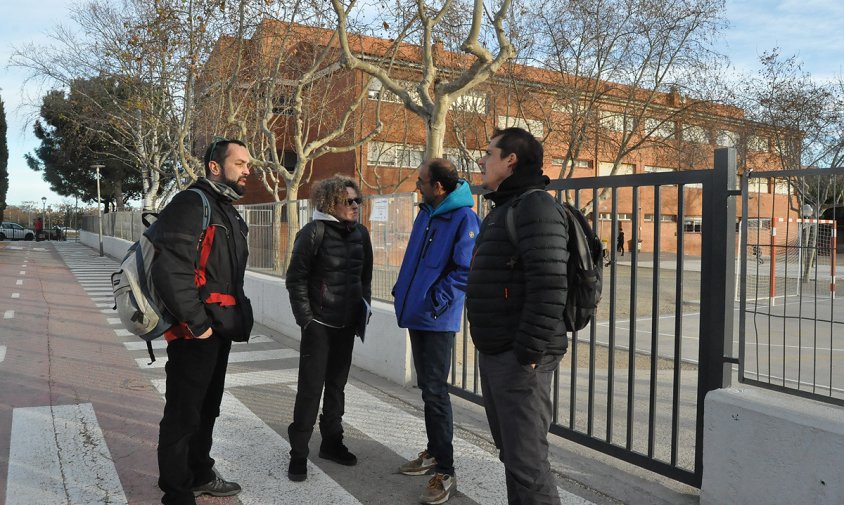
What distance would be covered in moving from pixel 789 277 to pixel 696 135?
21607 millimetres

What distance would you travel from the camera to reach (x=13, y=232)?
51.9 m

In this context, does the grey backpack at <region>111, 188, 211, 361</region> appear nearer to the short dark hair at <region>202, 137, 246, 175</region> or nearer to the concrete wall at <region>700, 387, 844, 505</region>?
the short dark hair at <region>202, 137, 246, 175</region>

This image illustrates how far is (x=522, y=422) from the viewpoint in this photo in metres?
2.69

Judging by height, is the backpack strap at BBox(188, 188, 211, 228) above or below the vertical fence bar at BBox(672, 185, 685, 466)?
above

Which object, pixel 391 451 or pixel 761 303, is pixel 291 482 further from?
pixel 761 303

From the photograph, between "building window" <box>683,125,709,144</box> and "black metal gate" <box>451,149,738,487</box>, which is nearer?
"black metal gate" <box>451,149,738,487</box>

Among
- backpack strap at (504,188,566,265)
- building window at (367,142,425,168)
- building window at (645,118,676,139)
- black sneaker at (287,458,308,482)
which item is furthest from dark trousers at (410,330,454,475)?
building window at (367,142,425,168)

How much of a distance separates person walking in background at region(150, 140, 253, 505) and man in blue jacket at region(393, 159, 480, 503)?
103cm

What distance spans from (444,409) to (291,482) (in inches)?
41.8

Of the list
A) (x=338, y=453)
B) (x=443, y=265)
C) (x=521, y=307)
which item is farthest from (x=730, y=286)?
(x=338, y=453)

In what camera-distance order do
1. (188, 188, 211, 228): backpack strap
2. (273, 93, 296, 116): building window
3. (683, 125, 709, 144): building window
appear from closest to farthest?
(188, 188, 211, 228): backpack strap, (273, 93, 296, 116): building window, (683, 125, 709, 144): building window

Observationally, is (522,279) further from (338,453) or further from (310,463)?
(310,463)

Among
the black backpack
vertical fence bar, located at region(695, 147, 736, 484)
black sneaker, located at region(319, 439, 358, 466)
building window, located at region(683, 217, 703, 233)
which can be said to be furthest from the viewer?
black sneaker, located at region(319, 439, 358, 466)

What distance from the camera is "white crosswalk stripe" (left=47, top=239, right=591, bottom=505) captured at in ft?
12.5
